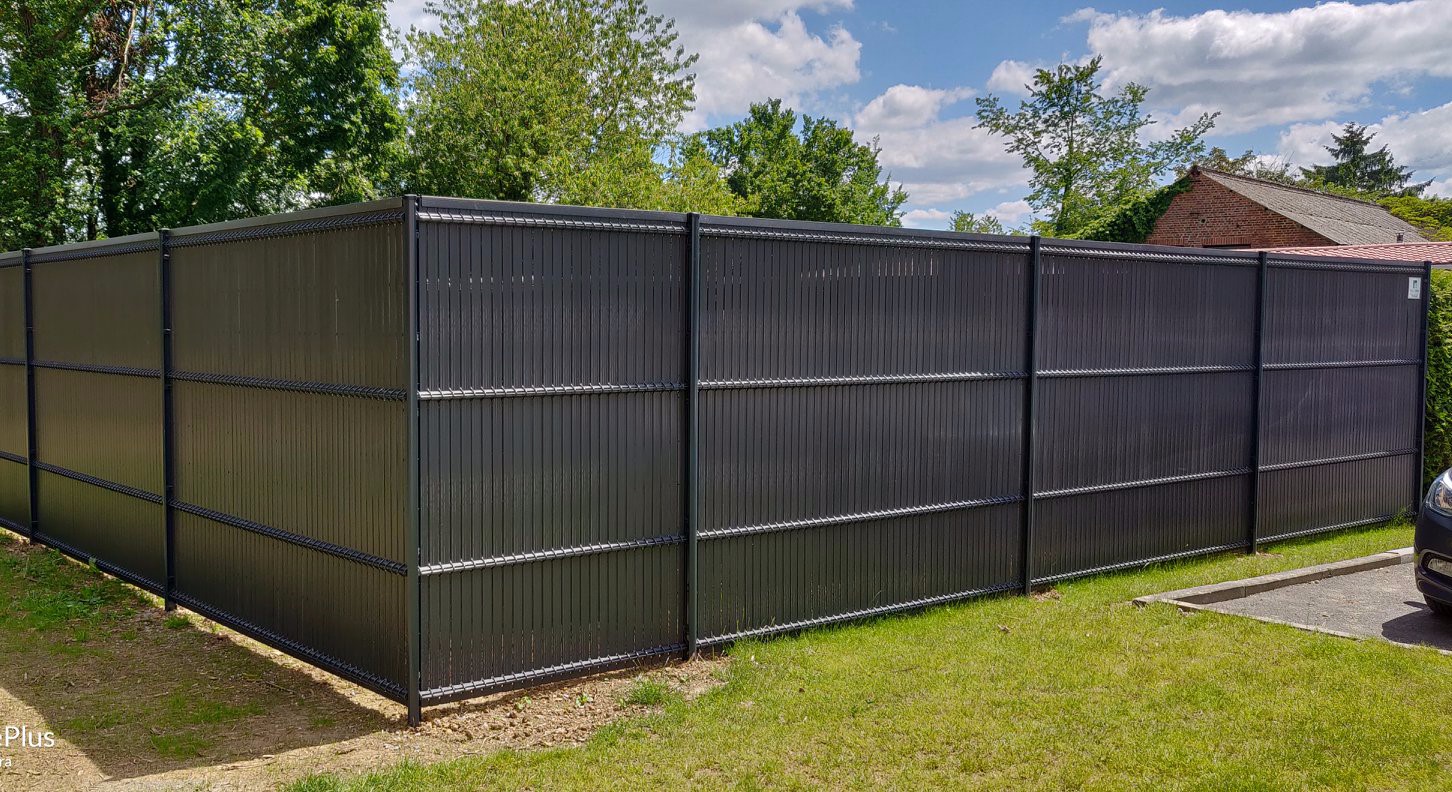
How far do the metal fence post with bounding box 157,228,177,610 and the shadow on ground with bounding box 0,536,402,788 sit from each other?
37cm

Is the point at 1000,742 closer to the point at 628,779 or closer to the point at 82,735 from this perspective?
the point at 628,779

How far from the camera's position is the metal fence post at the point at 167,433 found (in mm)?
8500

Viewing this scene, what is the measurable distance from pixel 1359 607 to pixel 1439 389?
580cm

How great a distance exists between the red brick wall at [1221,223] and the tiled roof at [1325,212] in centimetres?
20

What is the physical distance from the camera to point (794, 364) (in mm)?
7430

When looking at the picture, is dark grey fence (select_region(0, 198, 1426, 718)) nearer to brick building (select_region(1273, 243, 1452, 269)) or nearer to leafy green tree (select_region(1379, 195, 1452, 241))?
brick building (select_region(1273, 243, 1452, 269))

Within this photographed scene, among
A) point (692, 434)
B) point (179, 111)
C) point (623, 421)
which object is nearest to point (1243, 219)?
point (179, 111)

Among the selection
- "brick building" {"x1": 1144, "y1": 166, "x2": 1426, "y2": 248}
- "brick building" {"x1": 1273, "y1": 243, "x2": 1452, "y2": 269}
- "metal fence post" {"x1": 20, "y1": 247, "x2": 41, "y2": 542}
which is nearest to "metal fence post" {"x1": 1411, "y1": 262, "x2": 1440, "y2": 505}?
"brick building" {"x1": 1273, "y1": 243, "x2": 1452, "y2": 269}

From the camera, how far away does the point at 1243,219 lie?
94.3 ft

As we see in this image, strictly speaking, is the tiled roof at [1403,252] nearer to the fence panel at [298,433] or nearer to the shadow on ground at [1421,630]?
the shadow on ground at [1421,630]

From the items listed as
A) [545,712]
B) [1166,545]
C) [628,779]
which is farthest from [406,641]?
[1166,545]

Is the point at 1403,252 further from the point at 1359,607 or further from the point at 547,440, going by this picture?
the point at 547,440

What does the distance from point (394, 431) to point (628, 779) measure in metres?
2.31

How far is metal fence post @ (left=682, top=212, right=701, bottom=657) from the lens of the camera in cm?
687
